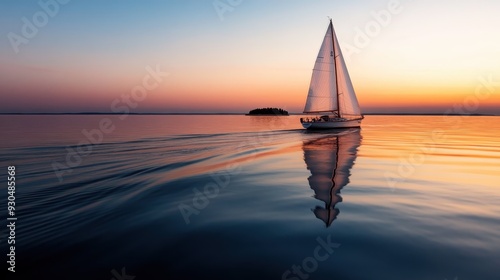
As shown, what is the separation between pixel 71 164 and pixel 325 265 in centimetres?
1872

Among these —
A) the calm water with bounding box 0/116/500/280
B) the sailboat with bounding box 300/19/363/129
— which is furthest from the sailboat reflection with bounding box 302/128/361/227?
the sailboat with bounding box 300/19/363/129

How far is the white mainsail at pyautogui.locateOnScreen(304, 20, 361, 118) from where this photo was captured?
48.3 meters

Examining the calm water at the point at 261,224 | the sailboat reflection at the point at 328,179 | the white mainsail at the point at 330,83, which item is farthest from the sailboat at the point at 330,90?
the calm water at the point at 261,224

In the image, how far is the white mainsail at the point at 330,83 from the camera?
48281 millimetres

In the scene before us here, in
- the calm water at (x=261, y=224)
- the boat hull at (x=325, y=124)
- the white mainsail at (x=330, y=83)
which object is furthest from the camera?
the boat hull at (x=325, y=124)

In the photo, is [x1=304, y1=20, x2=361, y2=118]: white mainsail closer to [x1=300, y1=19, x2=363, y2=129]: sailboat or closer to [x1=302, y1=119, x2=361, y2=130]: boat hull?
[x1=300, y1=19, x2=363, y2=129]: sailboat

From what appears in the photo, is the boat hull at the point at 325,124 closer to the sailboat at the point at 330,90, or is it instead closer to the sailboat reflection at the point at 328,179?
the sailboat at the point at 330,90

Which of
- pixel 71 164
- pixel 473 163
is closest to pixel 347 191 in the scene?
pixel 473 163

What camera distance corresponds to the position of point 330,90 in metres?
50.0

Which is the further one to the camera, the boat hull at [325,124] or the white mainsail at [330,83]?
the boat hull at [325,124]

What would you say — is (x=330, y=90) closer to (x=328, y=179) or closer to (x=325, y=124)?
(x=325, y=124)

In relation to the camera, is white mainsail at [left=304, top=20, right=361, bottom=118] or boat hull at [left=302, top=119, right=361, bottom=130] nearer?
white mainsail at [left=304, top=20, right=361, bottom=118]

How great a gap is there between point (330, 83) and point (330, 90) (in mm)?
1228

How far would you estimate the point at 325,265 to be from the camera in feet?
18.4
